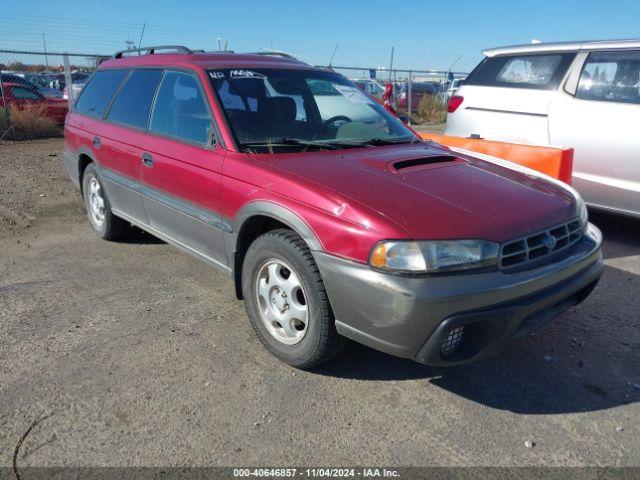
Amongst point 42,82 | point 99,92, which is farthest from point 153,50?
point 42,82

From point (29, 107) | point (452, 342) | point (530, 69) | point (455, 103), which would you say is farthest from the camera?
point (29, 107)

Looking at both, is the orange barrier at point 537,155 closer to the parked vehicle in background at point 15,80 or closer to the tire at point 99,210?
the tire at point 99,210

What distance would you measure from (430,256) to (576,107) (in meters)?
3.88

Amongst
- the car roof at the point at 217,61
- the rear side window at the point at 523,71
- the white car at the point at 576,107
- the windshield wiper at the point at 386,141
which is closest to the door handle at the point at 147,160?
the car roof at the point at 217,61

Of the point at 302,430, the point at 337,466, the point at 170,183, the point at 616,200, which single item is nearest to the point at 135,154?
the point at 170,183

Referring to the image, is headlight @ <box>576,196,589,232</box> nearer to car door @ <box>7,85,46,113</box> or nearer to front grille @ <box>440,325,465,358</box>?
front grille @ <box>440,325,465,358</box>

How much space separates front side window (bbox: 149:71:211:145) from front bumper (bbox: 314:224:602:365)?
4.73ft

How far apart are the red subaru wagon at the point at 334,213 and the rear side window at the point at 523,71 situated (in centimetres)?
254

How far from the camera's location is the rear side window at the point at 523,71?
568cm

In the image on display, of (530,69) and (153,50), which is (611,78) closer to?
(530,69)

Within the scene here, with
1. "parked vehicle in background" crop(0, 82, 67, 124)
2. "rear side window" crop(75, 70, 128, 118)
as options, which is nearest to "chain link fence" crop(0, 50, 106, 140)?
"parked vehicle in background" crop(0, 82, 67, 124)

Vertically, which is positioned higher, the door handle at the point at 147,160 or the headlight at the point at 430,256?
the door handle at the point at 147,160

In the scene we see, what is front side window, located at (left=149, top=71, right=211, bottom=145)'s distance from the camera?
3.55m

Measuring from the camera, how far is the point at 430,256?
2412mm
